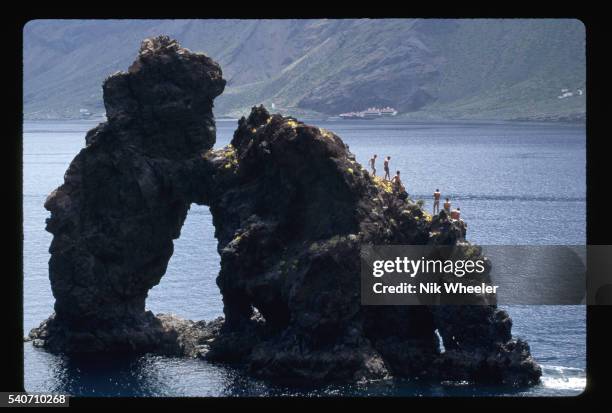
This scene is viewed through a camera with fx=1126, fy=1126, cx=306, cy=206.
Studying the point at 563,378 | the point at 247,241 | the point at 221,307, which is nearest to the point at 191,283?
the point at 221,307

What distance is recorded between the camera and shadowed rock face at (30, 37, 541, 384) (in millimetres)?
63438

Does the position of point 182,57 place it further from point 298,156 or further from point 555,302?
point 555,302

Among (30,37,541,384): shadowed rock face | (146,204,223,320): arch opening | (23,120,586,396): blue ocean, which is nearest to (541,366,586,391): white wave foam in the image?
(23,120,586,396): blue ocean

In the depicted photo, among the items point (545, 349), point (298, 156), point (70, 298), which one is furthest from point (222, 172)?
point (545, 349)

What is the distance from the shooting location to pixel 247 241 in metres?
66.9

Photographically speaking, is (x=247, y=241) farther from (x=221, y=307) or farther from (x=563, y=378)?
(x=221, y=307)

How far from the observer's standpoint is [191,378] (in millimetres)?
64938

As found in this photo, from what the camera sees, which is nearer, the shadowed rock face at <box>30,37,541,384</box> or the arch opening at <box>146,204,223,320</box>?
the shadowed rock face at <box>30,37,541,384</box>

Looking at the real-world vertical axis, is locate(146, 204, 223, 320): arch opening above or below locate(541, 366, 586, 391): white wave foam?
above

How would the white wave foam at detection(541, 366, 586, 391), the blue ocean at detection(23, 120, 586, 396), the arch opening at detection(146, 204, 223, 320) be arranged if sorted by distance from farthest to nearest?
the arch opening at detection(146, 204, 223, 320)
the white wave foam at detection(541, 366, 586, 391)
the blue ocean at detection(23, 120, 586, 396)

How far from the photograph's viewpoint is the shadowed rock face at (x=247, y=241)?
63.4m

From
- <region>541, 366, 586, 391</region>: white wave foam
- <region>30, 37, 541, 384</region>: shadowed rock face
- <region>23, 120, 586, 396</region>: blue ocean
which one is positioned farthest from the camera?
<region>30, 37, 541, 384</region>: shadowed rock face

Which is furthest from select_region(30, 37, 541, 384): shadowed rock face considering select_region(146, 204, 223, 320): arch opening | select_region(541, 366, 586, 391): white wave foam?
select_region(146, 204, 223, 320): arch opening

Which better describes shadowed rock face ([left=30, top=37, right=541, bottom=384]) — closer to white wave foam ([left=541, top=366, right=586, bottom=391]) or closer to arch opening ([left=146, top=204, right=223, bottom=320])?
white wave foam ([left=541, top=366, right=586, bottom=391])
